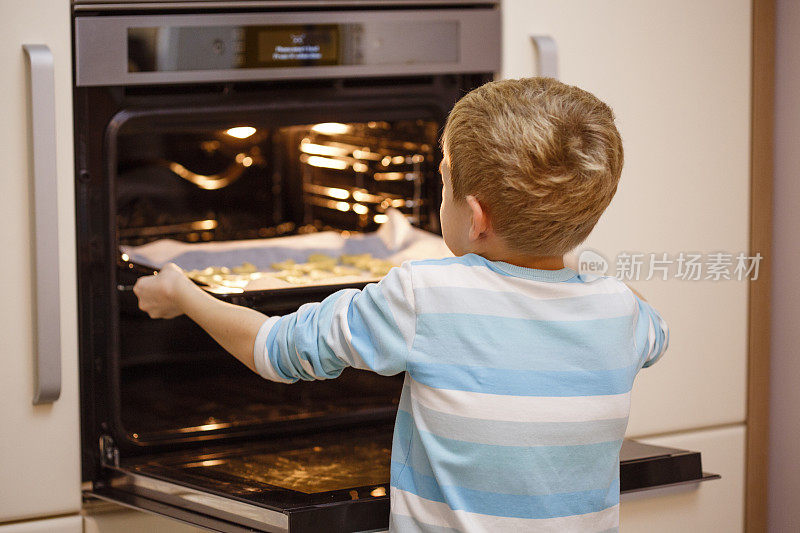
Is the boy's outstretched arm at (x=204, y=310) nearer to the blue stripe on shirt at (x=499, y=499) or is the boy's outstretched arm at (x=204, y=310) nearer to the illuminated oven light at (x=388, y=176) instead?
the blue stripe on shirt at (x=499, y=499)

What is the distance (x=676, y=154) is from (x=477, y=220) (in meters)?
0.75

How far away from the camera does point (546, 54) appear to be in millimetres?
1396

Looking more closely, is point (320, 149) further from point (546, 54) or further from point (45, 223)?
point (45, 223)

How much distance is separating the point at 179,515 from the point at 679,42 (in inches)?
41.7

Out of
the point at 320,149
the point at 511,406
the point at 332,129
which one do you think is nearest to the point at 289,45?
the point at 332,129

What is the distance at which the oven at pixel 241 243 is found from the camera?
115 centimetres

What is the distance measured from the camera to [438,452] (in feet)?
2.96

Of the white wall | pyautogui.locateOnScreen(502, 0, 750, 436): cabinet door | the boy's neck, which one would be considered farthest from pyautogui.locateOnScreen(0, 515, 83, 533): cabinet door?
the white wall

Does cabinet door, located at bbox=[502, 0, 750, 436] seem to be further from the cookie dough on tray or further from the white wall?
the cookie dough on tray

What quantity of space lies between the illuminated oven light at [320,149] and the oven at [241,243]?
0.07m

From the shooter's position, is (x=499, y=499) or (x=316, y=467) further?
(x=316, y=467)

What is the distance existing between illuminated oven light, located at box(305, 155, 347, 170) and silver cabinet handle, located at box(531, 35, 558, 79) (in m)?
0.42

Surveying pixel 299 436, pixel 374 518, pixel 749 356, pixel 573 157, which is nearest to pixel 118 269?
pixel 299 436

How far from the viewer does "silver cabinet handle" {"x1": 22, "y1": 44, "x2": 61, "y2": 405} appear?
3.70ft
